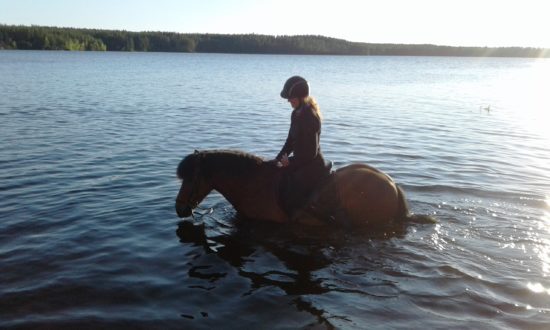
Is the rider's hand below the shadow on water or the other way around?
the other way around

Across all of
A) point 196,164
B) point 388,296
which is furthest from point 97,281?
point 388,296

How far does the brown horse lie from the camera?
25.6ft

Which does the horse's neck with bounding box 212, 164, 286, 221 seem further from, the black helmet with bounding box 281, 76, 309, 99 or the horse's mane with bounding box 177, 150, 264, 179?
the black helmet with bounding box 281, 76, 309, 99

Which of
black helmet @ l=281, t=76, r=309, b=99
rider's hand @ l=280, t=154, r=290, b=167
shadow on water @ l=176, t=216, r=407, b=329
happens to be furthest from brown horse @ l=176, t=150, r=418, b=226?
black helmet @ l=281, t=76, r=309, b=99

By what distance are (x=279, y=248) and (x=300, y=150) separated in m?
1.64

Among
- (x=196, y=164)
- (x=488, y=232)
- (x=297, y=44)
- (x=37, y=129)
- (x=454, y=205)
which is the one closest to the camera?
(x=196, y=164)

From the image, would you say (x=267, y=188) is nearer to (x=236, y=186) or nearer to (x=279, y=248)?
(x=236, y=186)

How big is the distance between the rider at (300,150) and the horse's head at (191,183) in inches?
51.2

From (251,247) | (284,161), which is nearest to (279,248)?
(251,247)

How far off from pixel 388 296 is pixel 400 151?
10.3 metres

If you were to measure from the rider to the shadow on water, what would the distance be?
1.82ft

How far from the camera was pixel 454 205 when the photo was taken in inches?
388

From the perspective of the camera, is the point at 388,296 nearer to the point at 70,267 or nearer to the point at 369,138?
the point at 70,267

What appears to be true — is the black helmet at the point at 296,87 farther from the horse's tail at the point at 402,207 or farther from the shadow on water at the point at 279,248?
the horse's tail at the point at 402,207
